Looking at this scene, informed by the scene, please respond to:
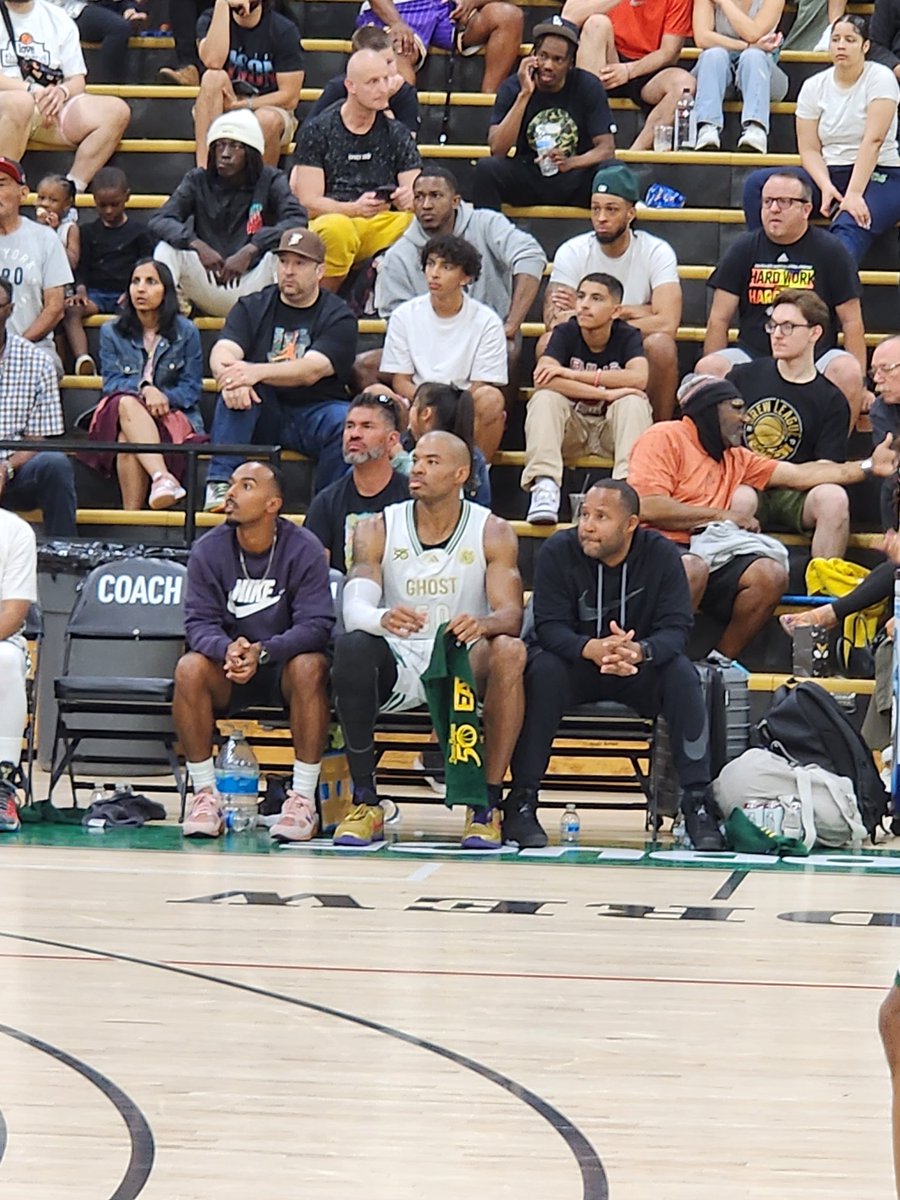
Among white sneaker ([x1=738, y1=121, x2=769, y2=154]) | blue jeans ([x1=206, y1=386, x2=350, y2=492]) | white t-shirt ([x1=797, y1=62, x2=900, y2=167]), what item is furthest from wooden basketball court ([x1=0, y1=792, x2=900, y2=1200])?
white sneaker ([x1=738, y1=121, x2=769, y2=154])

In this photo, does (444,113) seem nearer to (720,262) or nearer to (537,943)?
(720,262)

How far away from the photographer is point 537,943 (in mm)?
5266

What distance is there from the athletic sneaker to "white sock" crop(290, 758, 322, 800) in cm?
58

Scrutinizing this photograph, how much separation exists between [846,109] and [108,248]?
12.6 ft

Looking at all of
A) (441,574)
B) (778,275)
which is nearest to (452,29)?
(778,275)

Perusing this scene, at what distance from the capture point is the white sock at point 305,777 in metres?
7.35

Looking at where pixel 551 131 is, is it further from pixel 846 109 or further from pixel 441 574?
pixel 441 574

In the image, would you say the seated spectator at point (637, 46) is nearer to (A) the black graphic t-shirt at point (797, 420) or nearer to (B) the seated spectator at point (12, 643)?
(A) the black graphic t-shirt at point (797, 420)

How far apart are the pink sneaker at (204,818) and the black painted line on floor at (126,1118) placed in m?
3.28

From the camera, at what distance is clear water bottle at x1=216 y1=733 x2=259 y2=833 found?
7.64 metres

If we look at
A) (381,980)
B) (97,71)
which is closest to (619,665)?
(381,980)

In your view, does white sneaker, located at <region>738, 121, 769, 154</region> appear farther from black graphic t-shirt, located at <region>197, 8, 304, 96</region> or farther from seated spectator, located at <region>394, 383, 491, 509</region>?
seated spectator, located at <region>394, 383, 491, 509</region>

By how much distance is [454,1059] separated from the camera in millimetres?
3836

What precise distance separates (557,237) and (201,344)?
1951 mm
